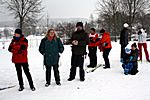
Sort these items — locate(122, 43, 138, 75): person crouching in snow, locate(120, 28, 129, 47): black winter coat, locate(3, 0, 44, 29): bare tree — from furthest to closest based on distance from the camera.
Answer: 1. locate(3, 0, 44, 29): bare tree
2. locate(120, 28, 129, 47): black winter coat
3. locate(122, 43, 138, 75): person crouching in snow

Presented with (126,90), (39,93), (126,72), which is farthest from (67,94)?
(126,72)

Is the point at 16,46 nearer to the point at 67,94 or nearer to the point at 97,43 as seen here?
the point at 67,94

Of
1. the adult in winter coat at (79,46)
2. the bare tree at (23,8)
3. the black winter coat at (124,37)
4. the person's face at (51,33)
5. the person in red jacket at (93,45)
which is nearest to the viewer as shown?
the person's face at (51,33)

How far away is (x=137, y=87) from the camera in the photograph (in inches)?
332

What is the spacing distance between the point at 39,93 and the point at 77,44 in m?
2.09

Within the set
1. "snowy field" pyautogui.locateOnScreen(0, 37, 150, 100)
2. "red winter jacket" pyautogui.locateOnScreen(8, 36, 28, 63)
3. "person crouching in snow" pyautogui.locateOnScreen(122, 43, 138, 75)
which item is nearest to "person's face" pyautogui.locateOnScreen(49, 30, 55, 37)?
"red winter jacket" pyautogui.locateOnScreen(8, 36, 28, 63)

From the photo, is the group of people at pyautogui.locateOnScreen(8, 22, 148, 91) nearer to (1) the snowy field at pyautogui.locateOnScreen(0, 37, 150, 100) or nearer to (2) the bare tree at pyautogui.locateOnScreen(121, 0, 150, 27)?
(1) the snowy field at pyautogui.locateOnScreen(0, 37, 150, 100)

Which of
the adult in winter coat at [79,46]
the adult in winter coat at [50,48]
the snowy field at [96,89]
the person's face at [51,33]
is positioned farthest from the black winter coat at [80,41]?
the snowy field at [96,89]

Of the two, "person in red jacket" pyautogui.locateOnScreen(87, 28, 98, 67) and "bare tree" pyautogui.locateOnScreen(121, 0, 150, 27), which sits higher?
"bare tree" pyautogui.locateOnScreen(121, 0, 150, 27)

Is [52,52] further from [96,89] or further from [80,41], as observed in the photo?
[96,89]

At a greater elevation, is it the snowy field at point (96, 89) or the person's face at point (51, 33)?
the person's face at point (51, 33)

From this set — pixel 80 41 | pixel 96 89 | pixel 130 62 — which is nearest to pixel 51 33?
pixel 80 41

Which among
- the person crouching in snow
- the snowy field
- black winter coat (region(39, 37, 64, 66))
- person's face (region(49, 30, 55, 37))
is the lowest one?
the snowy field

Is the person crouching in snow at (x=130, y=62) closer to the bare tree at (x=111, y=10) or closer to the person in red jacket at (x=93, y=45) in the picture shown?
the person in red jacket at (x=93, y=45)
